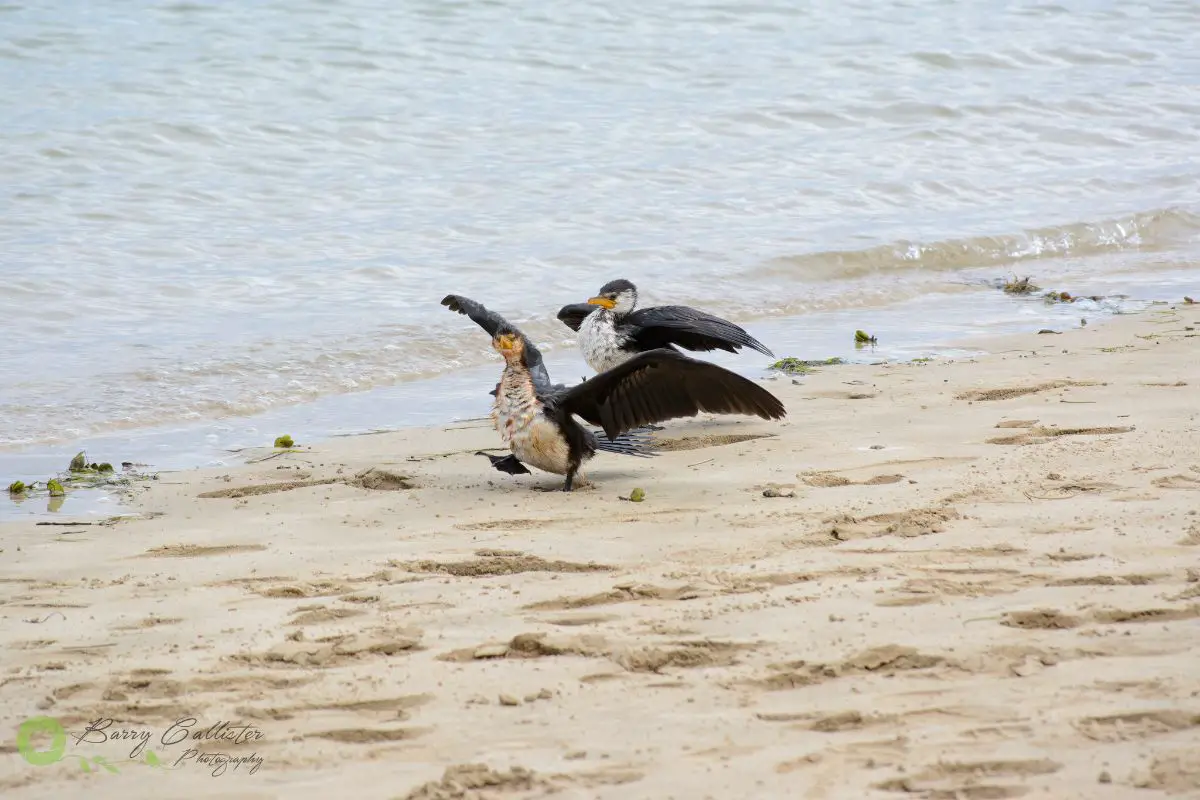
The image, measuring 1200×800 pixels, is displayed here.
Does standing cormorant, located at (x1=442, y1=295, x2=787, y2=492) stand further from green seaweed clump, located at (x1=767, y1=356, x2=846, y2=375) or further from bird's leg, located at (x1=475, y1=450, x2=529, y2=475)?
green seaweed clump, located at (x1=767, y1=356, x2=846, y2=375)

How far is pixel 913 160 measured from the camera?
13.2 meters

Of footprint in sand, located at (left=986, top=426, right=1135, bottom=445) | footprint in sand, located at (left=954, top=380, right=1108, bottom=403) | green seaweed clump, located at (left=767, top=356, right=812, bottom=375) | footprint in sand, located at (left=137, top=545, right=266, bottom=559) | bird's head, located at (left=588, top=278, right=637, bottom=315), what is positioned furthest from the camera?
green seaweed clump, located at (left=767, top=356, right=812, bottom=375)

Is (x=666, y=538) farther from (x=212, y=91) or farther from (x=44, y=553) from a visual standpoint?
(x=212, y=91)

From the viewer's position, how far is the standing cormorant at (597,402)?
5582mm

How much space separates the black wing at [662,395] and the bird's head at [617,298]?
1526 millimetres

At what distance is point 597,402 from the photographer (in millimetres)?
5691

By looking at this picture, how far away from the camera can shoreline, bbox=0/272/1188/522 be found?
6.44m

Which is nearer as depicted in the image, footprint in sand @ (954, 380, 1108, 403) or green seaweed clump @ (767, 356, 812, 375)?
footprint in sand @ (954, 380, 1108, 403)

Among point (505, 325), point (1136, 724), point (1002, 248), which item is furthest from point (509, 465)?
point (1002, 248)

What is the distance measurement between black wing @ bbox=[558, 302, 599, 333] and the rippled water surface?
34.1 inches

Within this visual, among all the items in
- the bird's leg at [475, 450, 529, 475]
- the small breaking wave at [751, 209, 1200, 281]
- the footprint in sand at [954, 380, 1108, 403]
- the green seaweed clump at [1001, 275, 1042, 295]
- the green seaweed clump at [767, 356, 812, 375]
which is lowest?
the bird's leg at [475, 450, 529, 475]

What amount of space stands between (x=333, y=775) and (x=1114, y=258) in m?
9.43

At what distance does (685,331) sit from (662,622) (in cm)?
336

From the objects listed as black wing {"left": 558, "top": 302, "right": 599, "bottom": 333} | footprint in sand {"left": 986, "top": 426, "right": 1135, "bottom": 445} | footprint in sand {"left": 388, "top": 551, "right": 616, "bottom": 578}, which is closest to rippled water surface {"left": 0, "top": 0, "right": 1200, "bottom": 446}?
black wing {"left": 558, "top": 302, "right": 599, "bottom": 333}
